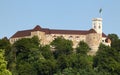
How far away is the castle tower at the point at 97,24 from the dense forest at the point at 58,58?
605 centimetres

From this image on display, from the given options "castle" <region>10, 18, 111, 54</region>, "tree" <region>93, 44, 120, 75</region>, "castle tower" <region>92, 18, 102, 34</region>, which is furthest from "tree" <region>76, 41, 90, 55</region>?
"castle tower" <region>92, 18, 102, 34</region>

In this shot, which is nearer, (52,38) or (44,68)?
(44,68)

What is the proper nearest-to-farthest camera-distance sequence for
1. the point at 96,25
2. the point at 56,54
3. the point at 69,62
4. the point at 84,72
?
the point at 84,72, the point at 69,62, the point at 56,54, the point at 96,25

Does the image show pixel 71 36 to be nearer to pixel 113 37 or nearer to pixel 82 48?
pixel 82 48

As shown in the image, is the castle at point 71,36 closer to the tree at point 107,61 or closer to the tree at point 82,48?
the tree at point 82,48

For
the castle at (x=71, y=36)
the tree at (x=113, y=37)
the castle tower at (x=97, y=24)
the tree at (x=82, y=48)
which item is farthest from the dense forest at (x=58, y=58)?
the tree at (x=113, y=37)

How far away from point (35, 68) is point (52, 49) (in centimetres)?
1330

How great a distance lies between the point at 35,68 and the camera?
85875 millimetres

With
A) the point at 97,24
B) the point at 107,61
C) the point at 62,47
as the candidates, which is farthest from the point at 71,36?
the point at 107,61

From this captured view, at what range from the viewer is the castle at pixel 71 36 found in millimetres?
101938

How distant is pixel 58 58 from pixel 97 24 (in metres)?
21.5

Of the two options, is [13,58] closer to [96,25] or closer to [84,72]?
[84,72]

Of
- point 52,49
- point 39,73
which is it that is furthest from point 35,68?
point 52,49

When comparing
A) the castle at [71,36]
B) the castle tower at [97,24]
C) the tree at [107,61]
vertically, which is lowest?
the tree at [107,61]
